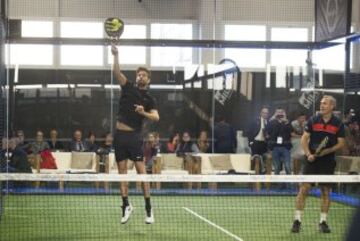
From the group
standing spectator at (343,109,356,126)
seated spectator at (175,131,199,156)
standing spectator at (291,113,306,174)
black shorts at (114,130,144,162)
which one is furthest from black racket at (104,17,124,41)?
seated spectator at (175,131,199,156)

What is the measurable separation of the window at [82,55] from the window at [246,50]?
3.74 meters

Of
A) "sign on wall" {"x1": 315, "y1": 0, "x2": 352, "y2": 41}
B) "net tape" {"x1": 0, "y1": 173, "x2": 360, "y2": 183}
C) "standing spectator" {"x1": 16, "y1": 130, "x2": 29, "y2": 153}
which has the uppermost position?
"sign on wall" {"x1": 315, "y1": 0, "x2": 352, "y2": 41}

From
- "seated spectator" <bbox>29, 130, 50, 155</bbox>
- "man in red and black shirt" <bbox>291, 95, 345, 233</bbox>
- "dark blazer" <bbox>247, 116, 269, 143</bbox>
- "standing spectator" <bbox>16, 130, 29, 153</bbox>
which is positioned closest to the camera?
"man in red and black shirt" <bbox>291, 95, 345, 233</bbox>

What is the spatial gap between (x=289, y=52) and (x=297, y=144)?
349 centimetres

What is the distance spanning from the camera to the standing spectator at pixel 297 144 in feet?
51.3

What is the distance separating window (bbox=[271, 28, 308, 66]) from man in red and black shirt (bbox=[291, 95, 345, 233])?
10298mm

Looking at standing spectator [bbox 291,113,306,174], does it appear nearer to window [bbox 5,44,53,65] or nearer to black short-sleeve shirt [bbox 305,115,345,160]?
black short-sleeve shirt [bbox 305,115,345,160]

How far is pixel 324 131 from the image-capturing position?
28.6ft

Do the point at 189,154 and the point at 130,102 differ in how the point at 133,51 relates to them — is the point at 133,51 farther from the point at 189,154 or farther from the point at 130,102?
the point at 130,102

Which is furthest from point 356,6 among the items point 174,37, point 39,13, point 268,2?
point 39,13

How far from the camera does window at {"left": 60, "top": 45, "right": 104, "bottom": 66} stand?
1878 cm

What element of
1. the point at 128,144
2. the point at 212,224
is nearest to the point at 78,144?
the point at 212,224

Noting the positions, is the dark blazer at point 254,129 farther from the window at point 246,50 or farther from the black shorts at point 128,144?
the black shorts at point 128,144

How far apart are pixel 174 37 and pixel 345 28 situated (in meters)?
6.72
